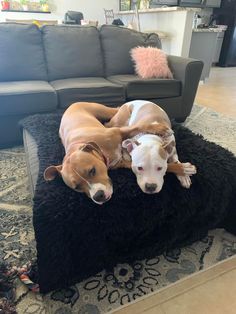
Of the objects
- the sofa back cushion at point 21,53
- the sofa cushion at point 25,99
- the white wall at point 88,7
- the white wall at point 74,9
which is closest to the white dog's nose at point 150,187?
the sofa cushion at point 25,99

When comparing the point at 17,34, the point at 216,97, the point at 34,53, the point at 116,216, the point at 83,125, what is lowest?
the point at 216,97

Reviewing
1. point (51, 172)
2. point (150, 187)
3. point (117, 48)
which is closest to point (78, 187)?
point (51, 172)

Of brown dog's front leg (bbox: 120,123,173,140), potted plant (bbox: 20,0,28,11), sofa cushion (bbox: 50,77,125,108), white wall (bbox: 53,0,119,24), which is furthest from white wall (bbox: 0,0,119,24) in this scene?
brown dog's front leg (bbox: 120,123,173,140)

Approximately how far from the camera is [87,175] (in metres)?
1.13

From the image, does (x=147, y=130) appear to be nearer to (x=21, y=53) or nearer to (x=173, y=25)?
(x=21, y=53)

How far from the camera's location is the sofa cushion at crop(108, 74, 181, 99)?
8.50 ft

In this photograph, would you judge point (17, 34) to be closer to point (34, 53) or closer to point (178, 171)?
point (34, 53)

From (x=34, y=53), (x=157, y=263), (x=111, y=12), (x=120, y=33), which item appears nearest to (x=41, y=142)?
(x=157, y=263)

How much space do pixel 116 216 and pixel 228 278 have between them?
0.61 m

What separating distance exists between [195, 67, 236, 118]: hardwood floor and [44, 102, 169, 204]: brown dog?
7.54 ft

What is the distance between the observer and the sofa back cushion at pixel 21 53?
260 centimetres

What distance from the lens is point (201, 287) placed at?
117 centimetres

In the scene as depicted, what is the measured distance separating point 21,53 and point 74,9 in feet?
14.9

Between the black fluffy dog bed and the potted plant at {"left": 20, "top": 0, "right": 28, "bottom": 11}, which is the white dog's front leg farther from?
the potted plant at {"left": 20, "top": 0, "right": 28, "bottom": 11}
